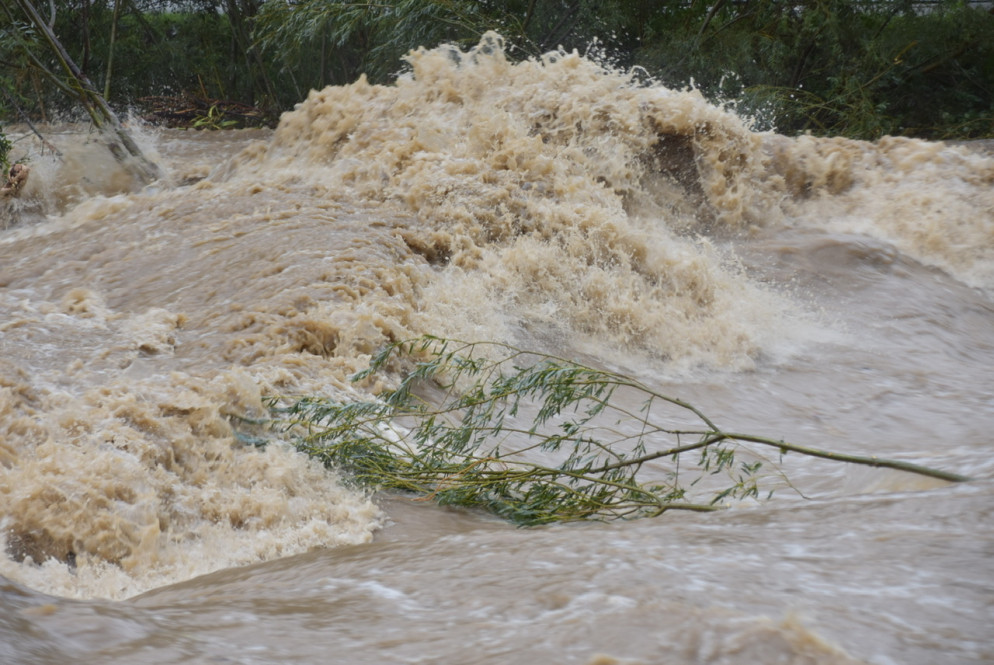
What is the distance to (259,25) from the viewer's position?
9.76 m

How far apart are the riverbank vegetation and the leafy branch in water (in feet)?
18.8

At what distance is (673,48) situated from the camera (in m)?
9.22

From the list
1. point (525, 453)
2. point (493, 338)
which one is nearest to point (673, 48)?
point (493, 338)

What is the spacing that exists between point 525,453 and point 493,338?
3.40ft

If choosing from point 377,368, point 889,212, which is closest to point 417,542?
point 377,368

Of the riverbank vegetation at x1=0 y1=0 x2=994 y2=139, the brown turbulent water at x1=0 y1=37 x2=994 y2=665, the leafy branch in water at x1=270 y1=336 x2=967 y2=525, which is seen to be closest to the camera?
the brown turbulent water at x1=0 y1=37 x2=994 y2=665

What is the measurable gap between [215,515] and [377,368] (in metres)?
1.07

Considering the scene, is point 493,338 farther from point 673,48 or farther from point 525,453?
point 673,48

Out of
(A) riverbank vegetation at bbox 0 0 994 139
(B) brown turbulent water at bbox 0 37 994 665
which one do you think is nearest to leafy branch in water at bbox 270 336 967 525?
(B) brown turbulent water at bbox 0 37 994 665

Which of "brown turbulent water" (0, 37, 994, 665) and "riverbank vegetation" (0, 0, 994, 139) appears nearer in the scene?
"brown turbulent water" (0, 37, 994, 665)

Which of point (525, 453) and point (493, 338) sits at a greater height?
point (493, 338)

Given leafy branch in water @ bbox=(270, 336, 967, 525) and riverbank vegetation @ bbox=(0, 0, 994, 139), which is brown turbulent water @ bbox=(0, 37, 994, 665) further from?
riverbank vegetation @ bbox=(0, 0, 994, 139)

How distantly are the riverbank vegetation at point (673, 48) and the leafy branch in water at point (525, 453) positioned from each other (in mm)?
5745

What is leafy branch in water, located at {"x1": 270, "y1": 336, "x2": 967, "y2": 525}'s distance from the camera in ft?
9.11
